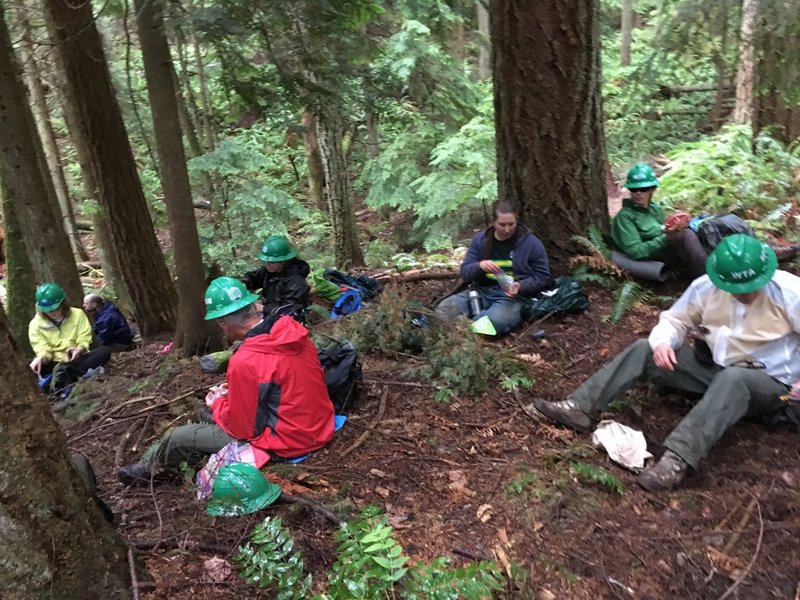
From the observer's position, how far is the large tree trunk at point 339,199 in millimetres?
11016

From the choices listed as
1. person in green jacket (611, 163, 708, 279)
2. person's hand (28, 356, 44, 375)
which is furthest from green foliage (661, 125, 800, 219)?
person's hand (28, 356, 44, 375)

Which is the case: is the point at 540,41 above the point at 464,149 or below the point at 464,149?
above

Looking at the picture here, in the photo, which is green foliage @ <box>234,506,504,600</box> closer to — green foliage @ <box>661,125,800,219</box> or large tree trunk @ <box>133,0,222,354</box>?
large tree trunk @ <box>133,0,222,354</box>

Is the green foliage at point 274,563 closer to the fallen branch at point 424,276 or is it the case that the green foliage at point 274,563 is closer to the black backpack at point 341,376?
the black backpack at point 341,376

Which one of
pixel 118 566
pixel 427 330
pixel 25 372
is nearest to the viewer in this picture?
pixel 25 372

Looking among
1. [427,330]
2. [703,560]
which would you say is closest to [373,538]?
[703,560]

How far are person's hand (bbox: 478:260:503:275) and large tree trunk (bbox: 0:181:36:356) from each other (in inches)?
226

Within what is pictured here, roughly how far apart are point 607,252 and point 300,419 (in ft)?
12.7

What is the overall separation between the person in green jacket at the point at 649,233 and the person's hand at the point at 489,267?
A: 4.38 feet

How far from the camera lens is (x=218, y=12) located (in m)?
5.65

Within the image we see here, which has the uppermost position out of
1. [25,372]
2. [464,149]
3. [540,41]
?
[540,41]

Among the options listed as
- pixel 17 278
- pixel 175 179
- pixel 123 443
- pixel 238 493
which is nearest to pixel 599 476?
pixel 238 493

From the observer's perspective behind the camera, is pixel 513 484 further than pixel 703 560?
Yes

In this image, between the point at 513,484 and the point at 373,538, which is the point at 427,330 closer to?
the point at 513,484
